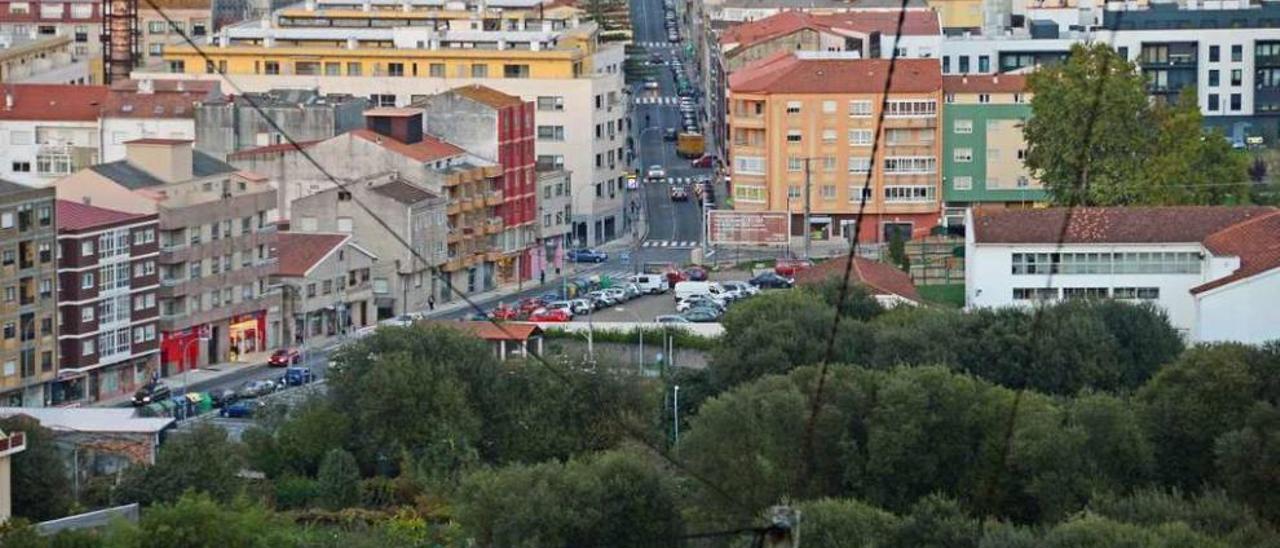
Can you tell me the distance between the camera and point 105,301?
2475cm

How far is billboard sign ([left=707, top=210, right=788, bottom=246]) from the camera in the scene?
3147cm

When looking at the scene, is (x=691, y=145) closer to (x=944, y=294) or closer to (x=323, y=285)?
(x=323, y=285)

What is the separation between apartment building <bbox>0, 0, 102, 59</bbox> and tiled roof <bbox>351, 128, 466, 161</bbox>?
9.43 meters

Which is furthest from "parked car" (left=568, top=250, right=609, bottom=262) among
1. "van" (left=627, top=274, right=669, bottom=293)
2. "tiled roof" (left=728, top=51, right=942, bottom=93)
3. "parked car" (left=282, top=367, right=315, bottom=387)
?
"parked car" (left=282, top=367, right=315, bottom=387)

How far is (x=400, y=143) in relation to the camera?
29.5m

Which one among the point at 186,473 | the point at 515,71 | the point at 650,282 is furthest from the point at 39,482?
the point at 515,71

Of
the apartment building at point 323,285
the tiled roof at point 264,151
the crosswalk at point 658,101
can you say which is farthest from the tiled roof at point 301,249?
the crosswalk at point 658,101

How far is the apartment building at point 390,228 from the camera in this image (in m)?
28.0

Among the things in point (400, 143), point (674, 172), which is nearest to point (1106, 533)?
point (400, 143)

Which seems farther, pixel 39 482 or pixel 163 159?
pixel 163 159

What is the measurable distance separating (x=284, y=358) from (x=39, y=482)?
6.23 meters

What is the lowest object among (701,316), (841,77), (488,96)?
(701,316)

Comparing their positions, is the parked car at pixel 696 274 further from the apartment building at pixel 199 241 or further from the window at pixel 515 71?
the window at pixel 515 71

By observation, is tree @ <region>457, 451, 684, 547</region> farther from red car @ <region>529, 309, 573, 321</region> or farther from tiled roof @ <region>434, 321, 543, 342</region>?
red car @ <region>529, 309, 573, 321</region>
